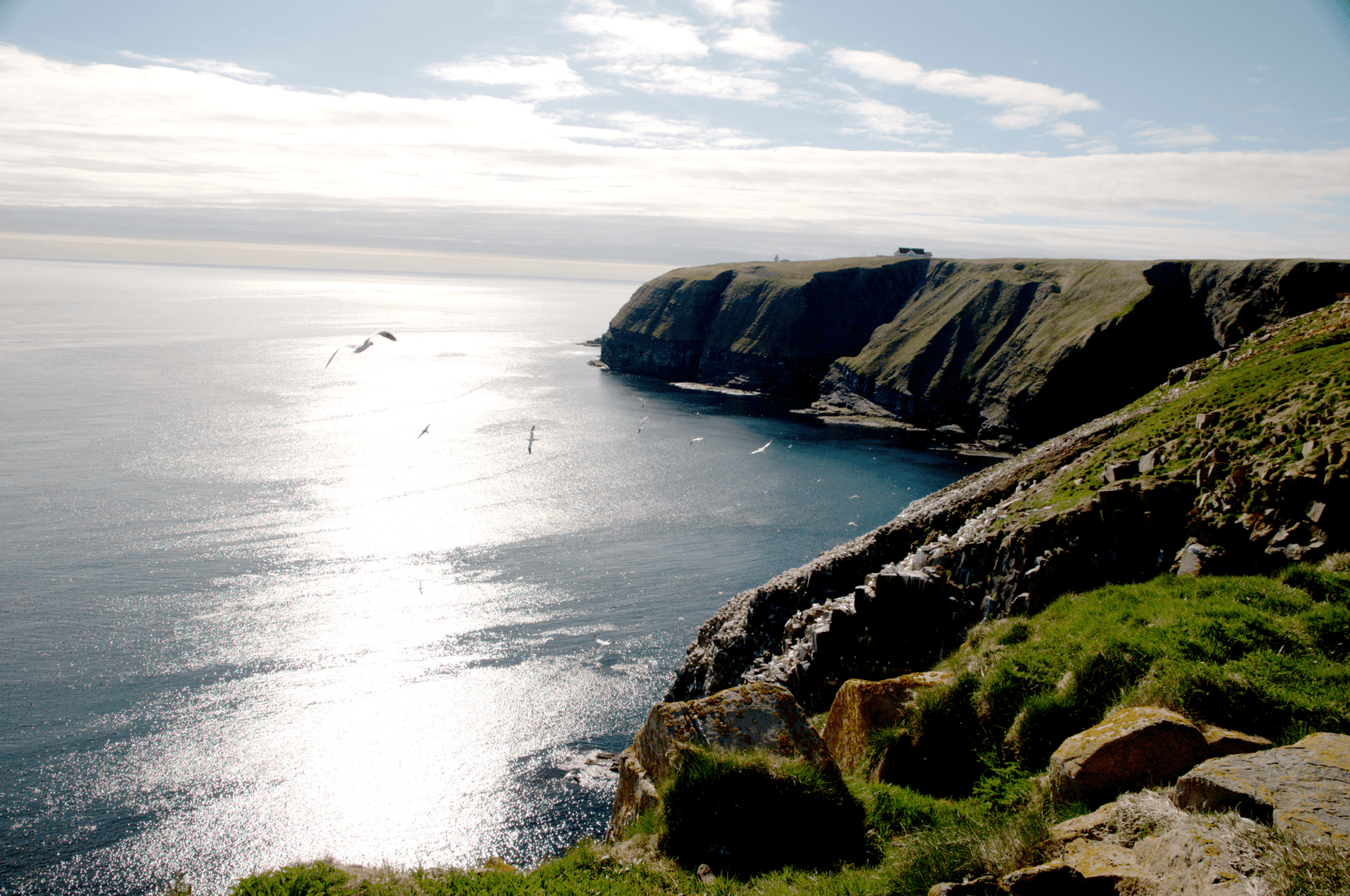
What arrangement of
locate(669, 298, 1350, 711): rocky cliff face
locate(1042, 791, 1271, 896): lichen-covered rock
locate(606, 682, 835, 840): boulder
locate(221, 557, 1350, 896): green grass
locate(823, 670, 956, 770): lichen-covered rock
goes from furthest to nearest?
locate(669, 298, 1350, 711): rocky cliff face < locate(823, 670, 956, 770): lichen-covered rock < locate(606, 682, 835, 840): boulder < locate(221, 557, 1350, 896): green grass < locate(1042, 791, 1271, 896): lichen-covered rock

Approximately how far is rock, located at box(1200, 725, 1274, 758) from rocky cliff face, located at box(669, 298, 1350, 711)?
687 centimetres

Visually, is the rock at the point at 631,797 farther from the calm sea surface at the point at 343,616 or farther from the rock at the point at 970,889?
the calm sea surface at the point at 343,616

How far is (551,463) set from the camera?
348ft

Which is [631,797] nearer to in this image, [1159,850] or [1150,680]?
[1159,850]

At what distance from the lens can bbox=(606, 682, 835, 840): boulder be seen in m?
10.8

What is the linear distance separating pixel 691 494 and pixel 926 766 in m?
82.9

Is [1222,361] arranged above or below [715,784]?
above

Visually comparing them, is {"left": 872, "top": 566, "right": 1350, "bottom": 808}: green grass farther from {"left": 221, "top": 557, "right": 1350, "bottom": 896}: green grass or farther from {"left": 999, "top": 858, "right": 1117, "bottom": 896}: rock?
{"left": 999, "top": 858, "right": 1117, "bottom": 896}: rock

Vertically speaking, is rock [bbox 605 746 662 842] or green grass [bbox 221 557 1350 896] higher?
green grass [bbox 221 557 1350 896]

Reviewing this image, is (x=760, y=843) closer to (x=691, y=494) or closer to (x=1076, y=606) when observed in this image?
(x=1076, y=606)

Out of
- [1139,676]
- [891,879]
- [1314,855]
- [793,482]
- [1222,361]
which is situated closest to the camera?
[1314,855]

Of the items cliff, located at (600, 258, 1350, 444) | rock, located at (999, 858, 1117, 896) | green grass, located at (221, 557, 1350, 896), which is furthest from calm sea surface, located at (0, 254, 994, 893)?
cliff, located at (600, 258, 1350, 444)

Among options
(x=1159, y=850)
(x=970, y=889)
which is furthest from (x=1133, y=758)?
(x=970, y=889)

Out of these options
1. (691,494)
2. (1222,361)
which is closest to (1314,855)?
(1222,361)
